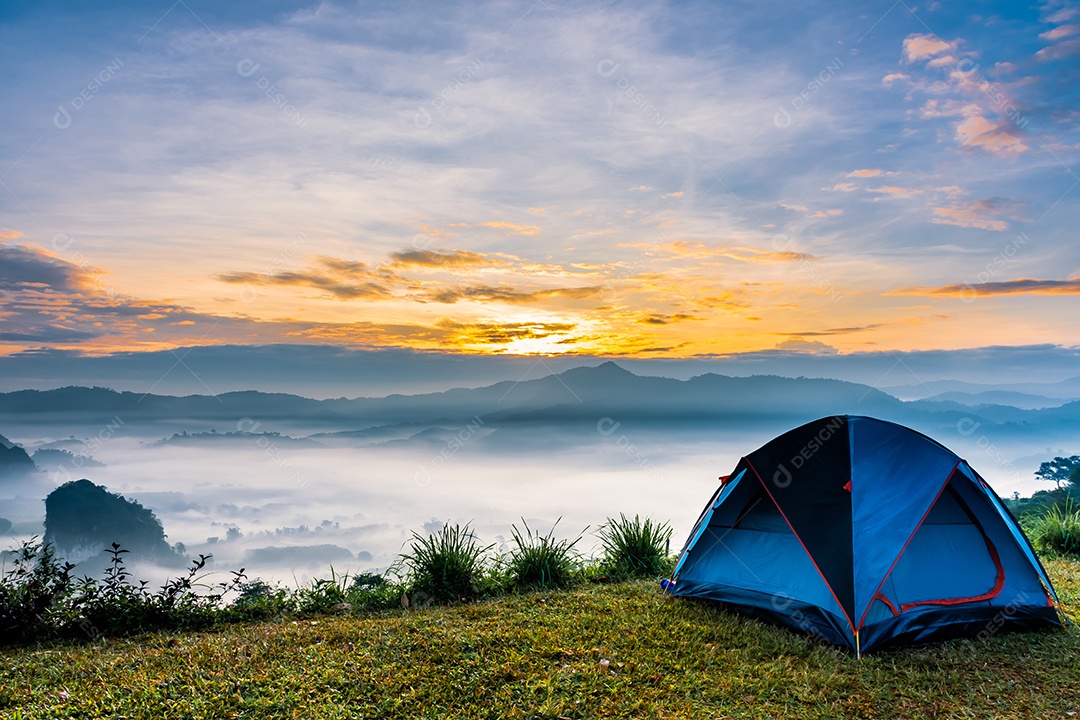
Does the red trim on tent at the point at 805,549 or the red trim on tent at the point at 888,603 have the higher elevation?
the red trim on tent at the point at 805,549

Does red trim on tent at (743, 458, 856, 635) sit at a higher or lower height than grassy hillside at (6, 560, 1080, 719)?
higher

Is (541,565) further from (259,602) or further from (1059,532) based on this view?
(1059,532)

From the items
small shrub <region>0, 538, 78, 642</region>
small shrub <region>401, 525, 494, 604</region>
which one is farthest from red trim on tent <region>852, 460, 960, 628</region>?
small shrub <region>0, 538, 78, 642</region>

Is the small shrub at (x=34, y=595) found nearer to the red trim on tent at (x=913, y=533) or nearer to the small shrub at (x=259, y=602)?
the small shrub at (x=259, y=602)

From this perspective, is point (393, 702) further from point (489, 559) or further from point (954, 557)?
point (954, 557)

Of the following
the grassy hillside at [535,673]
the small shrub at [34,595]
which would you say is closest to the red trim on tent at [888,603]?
the grassy hillside at [535,673]

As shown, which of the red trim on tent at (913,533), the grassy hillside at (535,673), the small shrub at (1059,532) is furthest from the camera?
the small shrub at (1059,532)

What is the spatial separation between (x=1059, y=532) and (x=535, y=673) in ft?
29.8

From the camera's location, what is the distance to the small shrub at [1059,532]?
962cm

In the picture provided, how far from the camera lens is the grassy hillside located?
455 cm

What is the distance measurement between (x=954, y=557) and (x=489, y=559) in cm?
478

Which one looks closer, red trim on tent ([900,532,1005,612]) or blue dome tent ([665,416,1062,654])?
blue dome tent ([665,416,1062,654])

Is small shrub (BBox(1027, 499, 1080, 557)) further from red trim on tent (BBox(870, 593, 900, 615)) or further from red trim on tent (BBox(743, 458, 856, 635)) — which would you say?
red trim on tent (BBox(743, 458, 856, 635))

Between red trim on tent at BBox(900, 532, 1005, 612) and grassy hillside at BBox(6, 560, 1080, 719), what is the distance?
357mm
